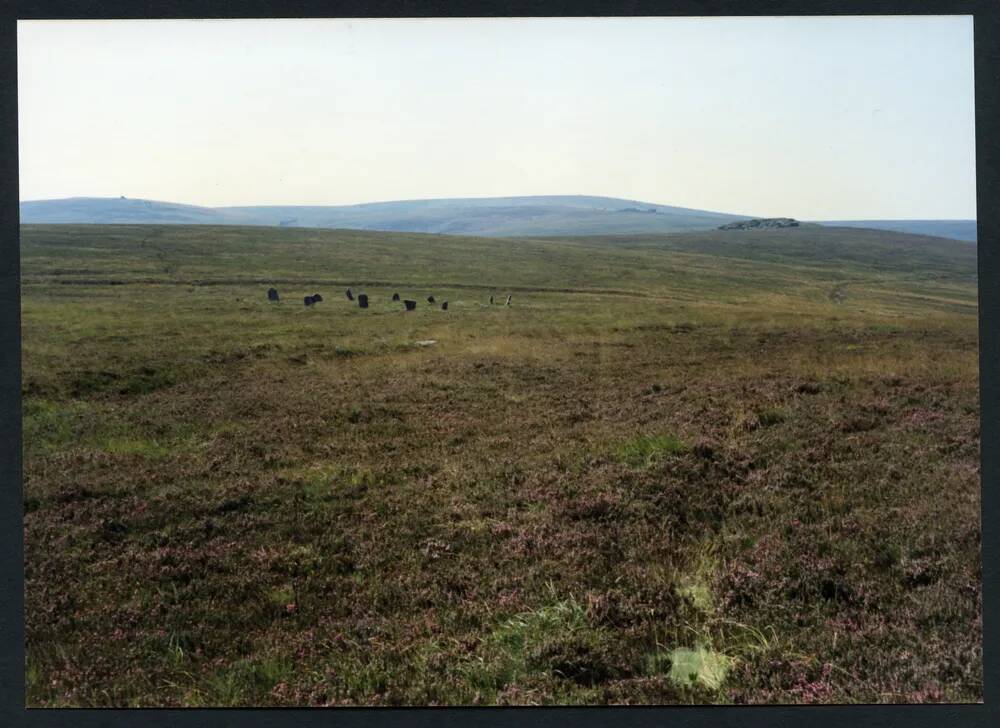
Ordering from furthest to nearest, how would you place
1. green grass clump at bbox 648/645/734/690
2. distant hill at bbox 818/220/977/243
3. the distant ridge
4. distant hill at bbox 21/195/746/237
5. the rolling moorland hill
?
1. distant hill at bbox 21/195/746/237
2. the distant ridge
3. distant hill at bbox 818/220/977/243
4. the rolling moorland hill
5. green grass clump at bbox 648/645/734/690

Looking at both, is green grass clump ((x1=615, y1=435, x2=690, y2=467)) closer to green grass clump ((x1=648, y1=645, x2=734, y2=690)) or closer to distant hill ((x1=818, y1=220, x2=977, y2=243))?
green grass clump ((x1=648, y1=645, x2=734, y2=690))

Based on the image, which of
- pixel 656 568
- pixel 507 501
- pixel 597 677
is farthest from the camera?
pixel 507 501

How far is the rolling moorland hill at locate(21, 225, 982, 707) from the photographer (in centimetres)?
796

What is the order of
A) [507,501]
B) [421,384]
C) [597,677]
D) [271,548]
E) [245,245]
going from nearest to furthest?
1. [597,677]
2. [271,548]
3. [507,501]
4. [421,384]
5. [245,245]

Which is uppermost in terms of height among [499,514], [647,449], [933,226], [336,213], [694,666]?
[336,213]

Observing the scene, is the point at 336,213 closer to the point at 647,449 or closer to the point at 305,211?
the point at 305,211

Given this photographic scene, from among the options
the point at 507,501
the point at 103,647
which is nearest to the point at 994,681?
the point at 507,501

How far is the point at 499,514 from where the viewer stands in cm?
1048

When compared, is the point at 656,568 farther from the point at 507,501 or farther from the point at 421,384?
the point at 421,384

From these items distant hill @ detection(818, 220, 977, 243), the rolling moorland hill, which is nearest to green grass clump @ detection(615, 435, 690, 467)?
the rolling moorland hill

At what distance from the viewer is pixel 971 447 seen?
38.0 feet

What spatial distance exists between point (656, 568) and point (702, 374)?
8.09 m

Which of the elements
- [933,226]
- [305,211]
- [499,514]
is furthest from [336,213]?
[933,226]

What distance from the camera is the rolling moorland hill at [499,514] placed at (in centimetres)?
796
